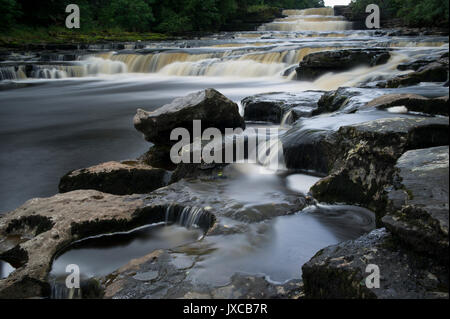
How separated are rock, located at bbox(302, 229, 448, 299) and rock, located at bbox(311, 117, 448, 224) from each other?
711mm

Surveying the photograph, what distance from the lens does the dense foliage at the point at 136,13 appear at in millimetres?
29203

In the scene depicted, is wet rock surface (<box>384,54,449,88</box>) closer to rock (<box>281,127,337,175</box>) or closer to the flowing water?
the flowing water

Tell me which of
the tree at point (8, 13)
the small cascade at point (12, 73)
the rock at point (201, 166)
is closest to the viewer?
the rock at point (201, 166)

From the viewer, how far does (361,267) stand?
85.7 inches

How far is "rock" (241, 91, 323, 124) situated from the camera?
7.50m

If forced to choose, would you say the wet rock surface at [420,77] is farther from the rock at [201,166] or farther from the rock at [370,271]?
the rock at [370,271]

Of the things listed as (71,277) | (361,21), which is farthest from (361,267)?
(361,21)

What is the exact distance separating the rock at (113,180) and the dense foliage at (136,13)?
25.4 m

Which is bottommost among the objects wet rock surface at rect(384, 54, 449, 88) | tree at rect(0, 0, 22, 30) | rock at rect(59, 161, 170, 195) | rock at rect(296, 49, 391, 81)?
rock at rect(59, 161, 170, 195)

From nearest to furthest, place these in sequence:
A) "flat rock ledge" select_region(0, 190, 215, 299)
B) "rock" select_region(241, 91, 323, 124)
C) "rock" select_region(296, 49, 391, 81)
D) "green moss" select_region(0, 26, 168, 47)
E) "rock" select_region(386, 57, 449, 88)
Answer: "flat rock ledge" select_region(0, 190, 215, 299) → "rock" select_region(386, 57, 449, 88) → "rock" select_region(241, 91, 323, 124) → "rock" select_region(296, 49, 391, 81) → "green moss" select_region(0, 26, 168, 47)

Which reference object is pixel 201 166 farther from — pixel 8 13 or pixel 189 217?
pixel 8 13

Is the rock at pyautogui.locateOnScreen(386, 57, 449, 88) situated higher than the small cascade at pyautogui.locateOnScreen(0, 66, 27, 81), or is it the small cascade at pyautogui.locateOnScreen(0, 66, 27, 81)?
the small cascade at pyautogui.locateOnScreen(0, 66, 27, 81)

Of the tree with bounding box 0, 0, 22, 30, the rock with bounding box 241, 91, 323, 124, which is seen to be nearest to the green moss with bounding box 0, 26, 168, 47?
the tree with bounding box 0, 0, 22, 30

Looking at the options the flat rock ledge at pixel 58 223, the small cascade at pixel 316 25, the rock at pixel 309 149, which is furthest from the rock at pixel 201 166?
Result: the small cascade at pixel 316 25
